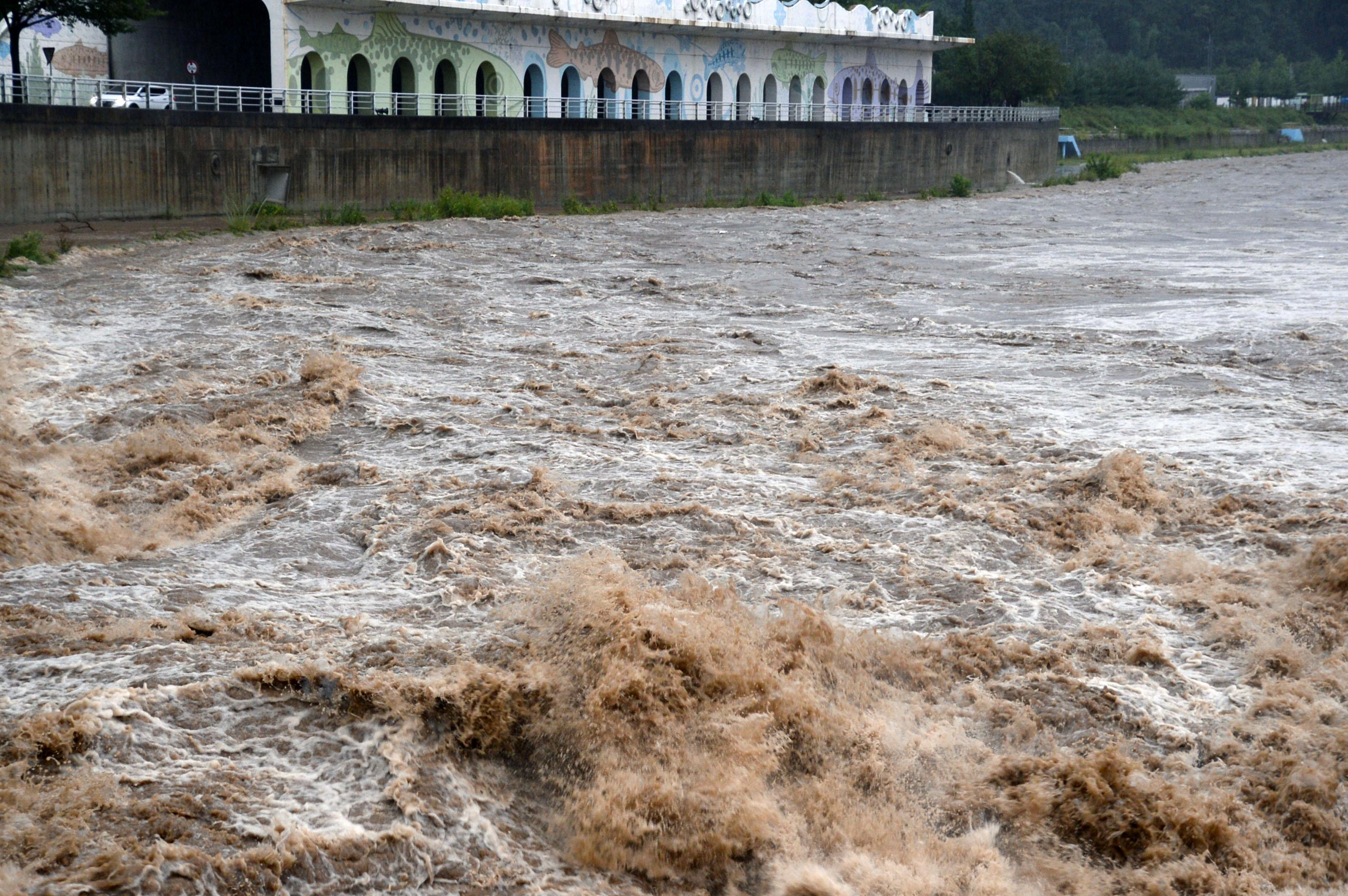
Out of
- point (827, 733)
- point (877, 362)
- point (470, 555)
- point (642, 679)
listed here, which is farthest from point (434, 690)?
point (877, 362)

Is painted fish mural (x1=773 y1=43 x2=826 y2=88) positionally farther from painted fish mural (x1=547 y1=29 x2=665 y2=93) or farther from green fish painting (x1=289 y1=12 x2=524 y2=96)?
green fish painting (x1=289 y1=12 x2=524 y2=96)

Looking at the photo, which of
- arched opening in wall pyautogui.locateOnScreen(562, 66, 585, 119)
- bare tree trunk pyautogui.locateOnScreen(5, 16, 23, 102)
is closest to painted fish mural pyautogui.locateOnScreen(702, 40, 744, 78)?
arched opening in wall pyautogui.locateOnScreen(562, 66, 585, 119)

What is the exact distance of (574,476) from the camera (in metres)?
10.6

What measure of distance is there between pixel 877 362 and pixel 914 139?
32.7 m

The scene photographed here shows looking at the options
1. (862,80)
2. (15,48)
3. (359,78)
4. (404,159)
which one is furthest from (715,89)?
(15,48)

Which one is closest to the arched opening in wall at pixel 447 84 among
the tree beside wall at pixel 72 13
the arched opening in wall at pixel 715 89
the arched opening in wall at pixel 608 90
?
the arched opening in wall at pixel 608 90

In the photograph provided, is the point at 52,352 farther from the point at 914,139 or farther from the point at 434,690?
the point at 914,139

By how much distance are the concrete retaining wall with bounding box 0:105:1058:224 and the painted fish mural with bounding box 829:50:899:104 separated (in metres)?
7.68

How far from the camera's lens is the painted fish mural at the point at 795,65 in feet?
163

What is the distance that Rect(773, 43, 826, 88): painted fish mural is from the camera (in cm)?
4978

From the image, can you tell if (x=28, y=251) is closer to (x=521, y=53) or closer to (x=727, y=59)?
(x=521, y=53)

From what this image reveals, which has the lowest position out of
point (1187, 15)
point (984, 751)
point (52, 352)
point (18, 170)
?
point (984, 751)

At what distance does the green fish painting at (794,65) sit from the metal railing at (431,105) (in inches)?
46.7

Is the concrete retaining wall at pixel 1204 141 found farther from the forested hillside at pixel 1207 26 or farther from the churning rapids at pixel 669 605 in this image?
the churning rapids at pixel 669 605
